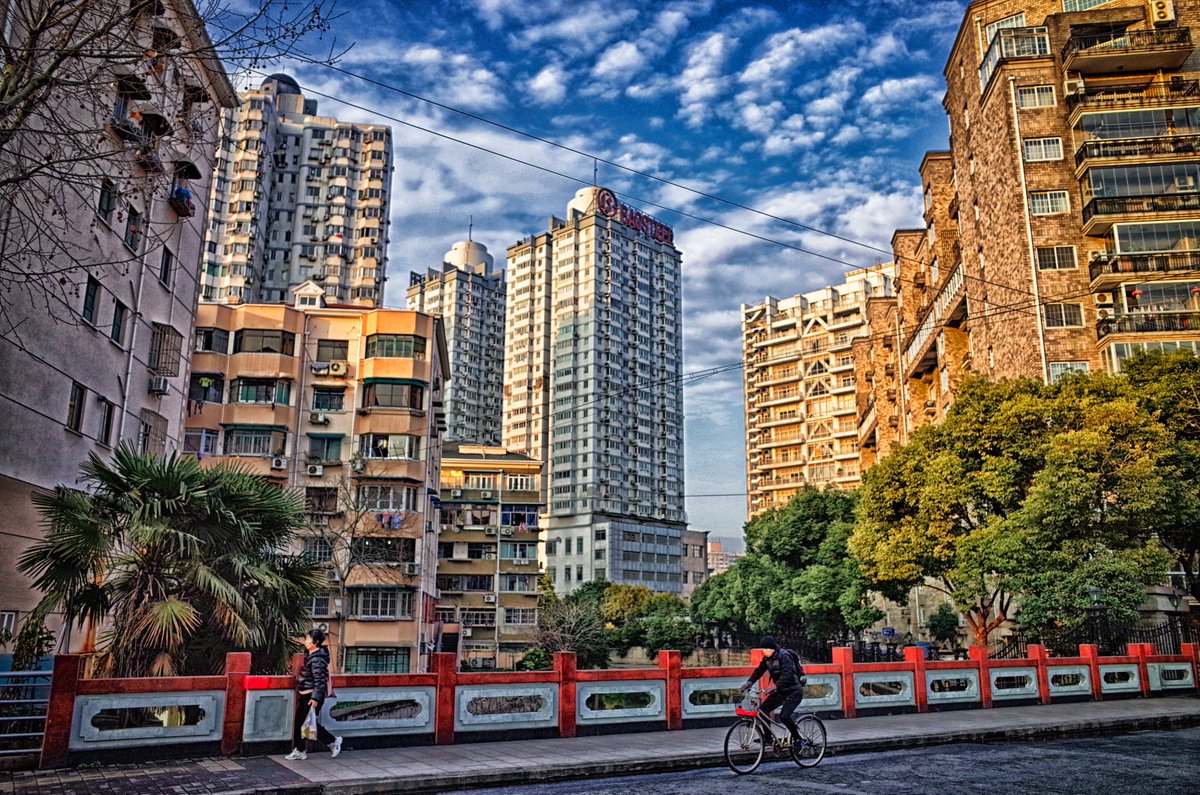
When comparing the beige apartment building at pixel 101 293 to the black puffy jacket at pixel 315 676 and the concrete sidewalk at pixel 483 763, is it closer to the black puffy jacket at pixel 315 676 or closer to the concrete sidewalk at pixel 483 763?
the black puffy jacket at pixel 315 676

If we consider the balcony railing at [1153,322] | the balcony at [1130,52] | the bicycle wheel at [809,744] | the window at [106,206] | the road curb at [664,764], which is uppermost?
the balcony at [1130,52]

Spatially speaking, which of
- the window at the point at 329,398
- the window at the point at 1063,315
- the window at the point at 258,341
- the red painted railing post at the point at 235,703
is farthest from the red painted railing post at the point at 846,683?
the window at the point at 258,341

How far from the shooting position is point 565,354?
114 metres

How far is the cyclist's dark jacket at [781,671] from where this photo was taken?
495 inches

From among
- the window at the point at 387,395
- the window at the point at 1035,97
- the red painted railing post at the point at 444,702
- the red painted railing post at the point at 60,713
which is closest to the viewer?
the red painted railing post at the point at 60,713

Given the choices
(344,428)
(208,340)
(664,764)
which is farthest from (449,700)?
(208,340)

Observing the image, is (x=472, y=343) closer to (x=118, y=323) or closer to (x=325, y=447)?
(x=325, y=447)

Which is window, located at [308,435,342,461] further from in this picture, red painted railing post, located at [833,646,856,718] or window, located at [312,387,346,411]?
red painted railing post, located at [833,646,856,718]

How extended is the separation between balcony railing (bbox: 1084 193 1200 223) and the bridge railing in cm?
2396

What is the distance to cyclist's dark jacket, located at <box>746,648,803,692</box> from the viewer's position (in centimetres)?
1258

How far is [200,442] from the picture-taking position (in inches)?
1599

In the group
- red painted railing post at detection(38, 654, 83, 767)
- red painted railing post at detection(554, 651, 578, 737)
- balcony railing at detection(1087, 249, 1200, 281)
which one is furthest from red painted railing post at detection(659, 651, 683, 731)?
balcony railing at detection(1087, 249, 1200, 281)

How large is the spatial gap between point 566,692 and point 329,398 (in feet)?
99.6

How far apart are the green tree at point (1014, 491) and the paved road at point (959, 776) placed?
12.8 m
